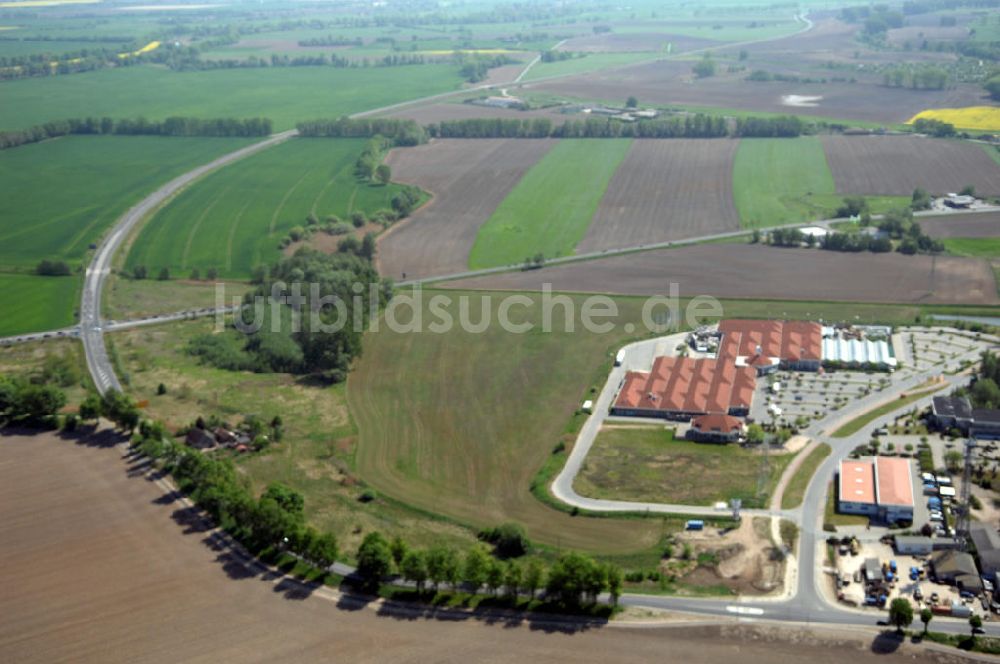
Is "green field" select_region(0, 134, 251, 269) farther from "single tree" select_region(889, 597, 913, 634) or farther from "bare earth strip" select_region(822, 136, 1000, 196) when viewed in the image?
"single tree" select_region(889, 597, 913, 634)

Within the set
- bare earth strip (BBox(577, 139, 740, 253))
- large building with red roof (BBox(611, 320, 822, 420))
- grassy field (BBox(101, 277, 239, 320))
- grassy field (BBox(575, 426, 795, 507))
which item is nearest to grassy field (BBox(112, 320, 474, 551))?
Answer: grassy field (BBox(101, 277, 239, 320))

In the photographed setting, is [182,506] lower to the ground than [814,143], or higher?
lower

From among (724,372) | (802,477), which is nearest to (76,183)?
(724,372)

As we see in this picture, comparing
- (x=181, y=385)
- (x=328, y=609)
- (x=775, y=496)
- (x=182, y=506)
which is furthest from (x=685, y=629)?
(x=181, y=385)

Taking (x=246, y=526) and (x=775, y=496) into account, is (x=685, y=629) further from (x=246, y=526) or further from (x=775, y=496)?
(x=246, y=526)

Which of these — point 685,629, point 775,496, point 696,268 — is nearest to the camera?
point 685,629

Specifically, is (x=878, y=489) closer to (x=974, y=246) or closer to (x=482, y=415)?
(x=482, y=415)

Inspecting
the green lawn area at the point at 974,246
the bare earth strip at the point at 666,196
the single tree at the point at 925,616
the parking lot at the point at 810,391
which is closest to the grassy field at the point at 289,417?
the single tree at the point at 925,616

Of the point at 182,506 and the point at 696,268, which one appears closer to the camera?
the point at 182,506
